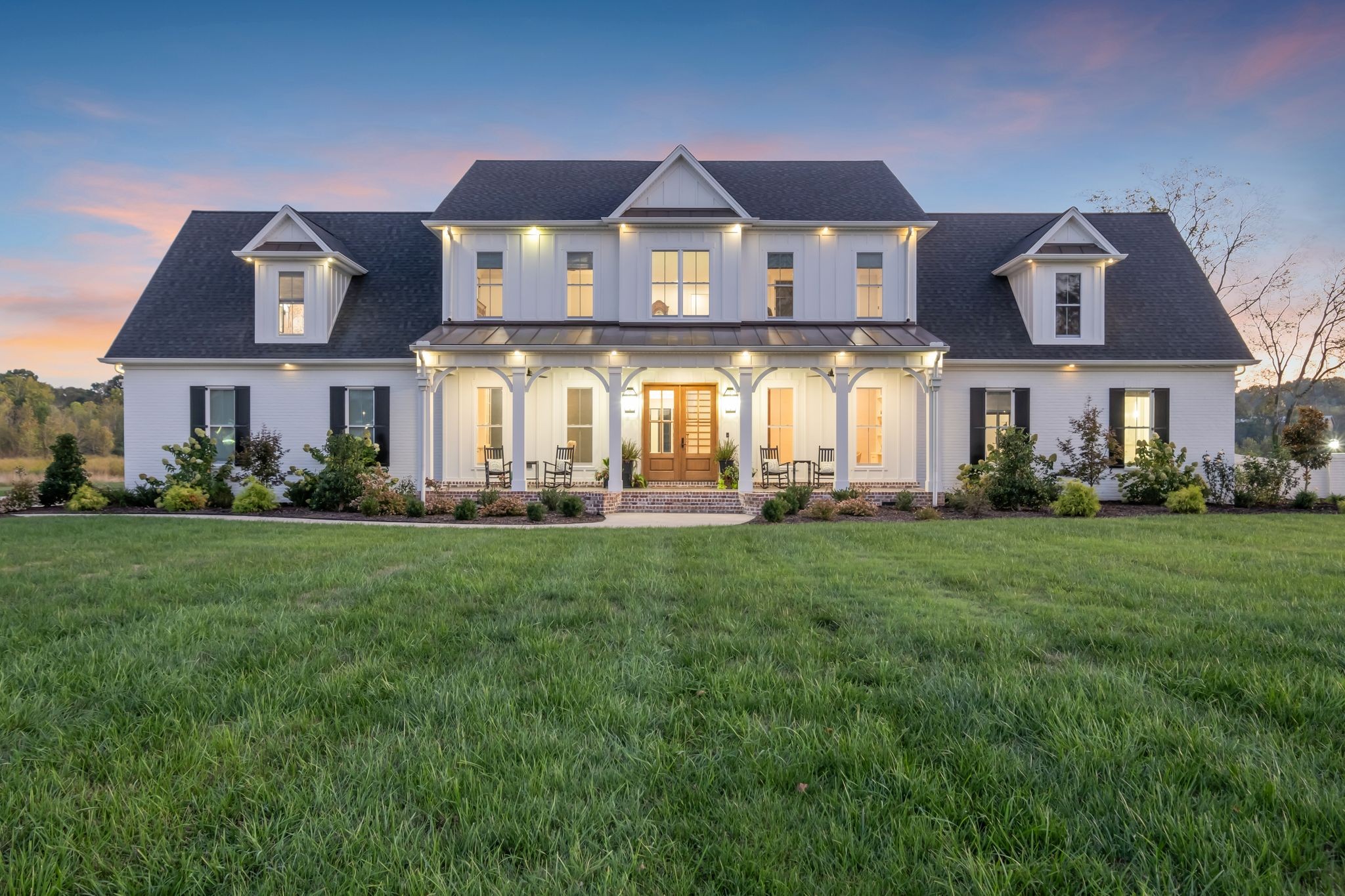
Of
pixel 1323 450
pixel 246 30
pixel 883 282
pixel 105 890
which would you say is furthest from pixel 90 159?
pixel 1323 450

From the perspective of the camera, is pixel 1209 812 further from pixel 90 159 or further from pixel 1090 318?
pixel 90 159

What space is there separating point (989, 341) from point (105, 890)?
59.0 ft

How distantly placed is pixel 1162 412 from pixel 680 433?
12.7 meters

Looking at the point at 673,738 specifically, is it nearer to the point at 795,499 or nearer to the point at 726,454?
the point at 795,499

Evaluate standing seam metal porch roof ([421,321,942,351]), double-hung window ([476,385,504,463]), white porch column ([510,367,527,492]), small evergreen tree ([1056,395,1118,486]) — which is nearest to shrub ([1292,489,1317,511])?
small evergreen tree ([1056,395,1118,486])

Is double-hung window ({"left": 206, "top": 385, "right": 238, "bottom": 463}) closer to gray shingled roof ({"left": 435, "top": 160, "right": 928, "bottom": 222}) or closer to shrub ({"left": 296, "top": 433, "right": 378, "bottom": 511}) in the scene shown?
shrub ({"left": 296, "top": 433, "right": 378, "bottom": 511})

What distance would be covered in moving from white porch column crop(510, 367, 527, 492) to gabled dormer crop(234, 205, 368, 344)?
577 cm

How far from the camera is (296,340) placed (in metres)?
16.0

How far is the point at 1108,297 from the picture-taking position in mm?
16906

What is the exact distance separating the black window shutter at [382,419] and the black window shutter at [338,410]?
0.82 metres

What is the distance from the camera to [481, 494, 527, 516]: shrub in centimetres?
1284

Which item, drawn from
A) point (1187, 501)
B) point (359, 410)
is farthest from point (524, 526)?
point (1187, 501)

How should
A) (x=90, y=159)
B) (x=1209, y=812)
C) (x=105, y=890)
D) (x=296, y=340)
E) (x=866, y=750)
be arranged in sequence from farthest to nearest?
(x=90, y=159) → (x=296, y=340) → (x=866, y=750) → (x=1209, y=812) → (x=105, y=890)

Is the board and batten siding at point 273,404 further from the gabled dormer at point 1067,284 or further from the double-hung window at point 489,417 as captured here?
the gabled dormer at point 1067,284
